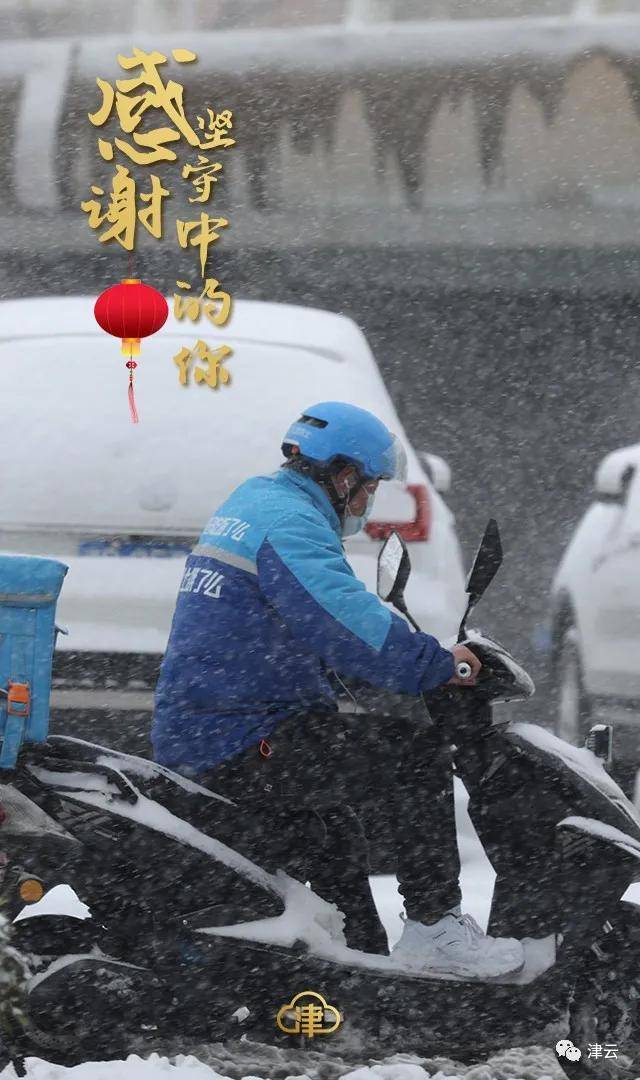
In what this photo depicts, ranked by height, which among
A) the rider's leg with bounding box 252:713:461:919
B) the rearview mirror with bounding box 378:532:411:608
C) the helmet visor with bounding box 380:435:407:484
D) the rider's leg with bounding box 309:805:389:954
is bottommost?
the rider's leg with bounding box 309:805:389:954

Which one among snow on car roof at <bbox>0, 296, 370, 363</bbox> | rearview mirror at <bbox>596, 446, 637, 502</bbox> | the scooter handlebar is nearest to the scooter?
the scooter handlebar

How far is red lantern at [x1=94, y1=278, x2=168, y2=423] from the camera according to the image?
5941 millimetres

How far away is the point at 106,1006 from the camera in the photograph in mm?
3252

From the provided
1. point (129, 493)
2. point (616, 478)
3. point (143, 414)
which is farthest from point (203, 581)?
point (616, 478)

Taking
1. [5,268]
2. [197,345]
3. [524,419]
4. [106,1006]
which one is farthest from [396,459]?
[524,419]

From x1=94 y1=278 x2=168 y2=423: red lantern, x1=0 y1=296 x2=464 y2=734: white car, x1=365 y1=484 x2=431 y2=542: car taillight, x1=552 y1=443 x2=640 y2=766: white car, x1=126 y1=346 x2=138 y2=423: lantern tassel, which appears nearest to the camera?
x1=0 y1=296 x2=464 y2=734: white car

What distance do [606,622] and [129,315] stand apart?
2037 millimetres

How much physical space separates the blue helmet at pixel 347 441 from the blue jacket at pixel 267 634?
7 centimetres

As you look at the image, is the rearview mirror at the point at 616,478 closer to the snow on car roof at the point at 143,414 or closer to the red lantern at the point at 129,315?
the snow on car roof at the point at 143,414

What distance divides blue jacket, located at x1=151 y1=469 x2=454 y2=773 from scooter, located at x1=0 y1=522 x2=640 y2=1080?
0.28ft

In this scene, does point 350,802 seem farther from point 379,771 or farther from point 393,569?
point 393,569

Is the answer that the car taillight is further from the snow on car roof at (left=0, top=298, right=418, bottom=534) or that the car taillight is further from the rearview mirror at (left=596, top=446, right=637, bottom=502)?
the rearview mirror at (left=596, top=446, right=637, bottom=502)

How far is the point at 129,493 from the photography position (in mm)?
5355

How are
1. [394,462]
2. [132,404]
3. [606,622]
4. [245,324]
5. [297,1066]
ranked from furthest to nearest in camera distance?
[245,324] < [606,622] < [132,404] < [297,1066] < [394,462]
